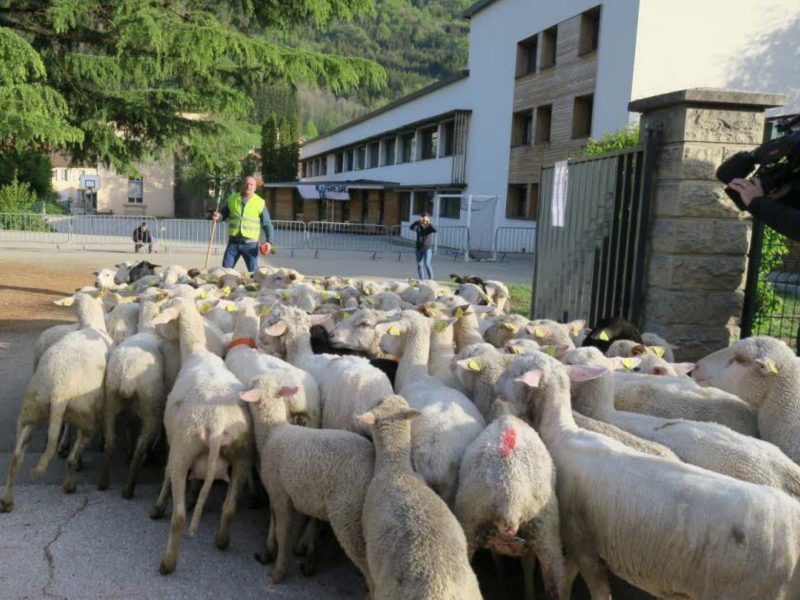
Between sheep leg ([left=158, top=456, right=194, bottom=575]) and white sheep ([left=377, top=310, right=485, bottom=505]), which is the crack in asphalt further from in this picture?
white sheep ([left=377, top=310, right=485, bottom=505])

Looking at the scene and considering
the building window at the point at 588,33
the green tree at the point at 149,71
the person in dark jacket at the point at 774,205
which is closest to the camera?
the person in dark jacket at the point at 774,205

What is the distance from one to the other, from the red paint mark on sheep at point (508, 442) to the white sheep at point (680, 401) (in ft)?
4.99

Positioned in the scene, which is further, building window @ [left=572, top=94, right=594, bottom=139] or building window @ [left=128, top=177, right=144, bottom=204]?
building window @ [left=128, top=177, right=144, bottom=204]

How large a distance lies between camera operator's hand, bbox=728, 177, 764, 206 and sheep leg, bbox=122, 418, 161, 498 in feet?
15.4

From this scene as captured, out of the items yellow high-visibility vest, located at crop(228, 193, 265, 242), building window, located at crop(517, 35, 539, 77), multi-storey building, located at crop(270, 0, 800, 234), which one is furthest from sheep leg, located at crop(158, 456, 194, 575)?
building window, located at crop(517, 35, 539, 77)

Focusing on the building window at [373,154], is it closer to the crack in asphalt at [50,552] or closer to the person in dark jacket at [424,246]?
the person in dark jacket at [424,246]

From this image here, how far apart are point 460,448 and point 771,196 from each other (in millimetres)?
3615

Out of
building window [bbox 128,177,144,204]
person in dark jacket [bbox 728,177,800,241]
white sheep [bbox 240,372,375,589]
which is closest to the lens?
white sheep [bbox 240,372,375,589]

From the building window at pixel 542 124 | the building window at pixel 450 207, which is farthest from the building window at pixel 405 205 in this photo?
the building window at pixel 542 124

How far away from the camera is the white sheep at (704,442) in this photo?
3.29 m

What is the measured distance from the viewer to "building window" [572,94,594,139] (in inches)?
1043

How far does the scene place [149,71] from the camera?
44.3ft

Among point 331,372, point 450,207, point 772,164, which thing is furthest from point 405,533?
point 450,207

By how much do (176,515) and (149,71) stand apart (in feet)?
38.0
